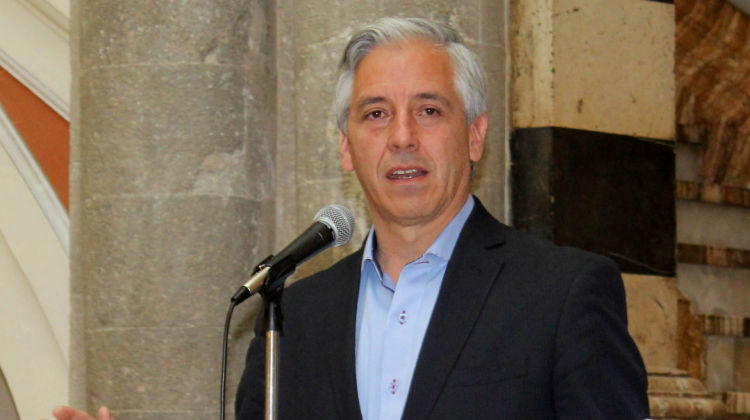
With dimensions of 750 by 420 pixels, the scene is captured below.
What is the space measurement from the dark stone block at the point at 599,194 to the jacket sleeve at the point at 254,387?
1.36 m

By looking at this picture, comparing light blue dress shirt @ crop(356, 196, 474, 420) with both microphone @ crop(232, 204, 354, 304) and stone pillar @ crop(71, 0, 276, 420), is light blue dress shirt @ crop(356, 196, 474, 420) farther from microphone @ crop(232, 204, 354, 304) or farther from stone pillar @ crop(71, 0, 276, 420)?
stone pillar @ crop(71, 0, 276, 420)

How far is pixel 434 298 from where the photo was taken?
2.10 metres

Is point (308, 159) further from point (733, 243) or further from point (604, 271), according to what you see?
point (733, 243)

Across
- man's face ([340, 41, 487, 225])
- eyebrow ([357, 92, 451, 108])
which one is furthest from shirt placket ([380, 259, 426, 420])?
eyebrow ([357, 92, 451, 108])

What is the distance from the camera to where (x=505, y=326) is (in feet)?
6.36

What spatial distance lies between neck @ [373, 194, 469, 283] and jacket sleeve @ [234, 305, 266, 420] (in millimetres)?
295

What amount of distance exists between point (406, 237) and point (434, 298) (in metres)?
0.14

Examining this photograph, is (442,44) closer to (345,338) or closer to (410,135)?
(410,135)

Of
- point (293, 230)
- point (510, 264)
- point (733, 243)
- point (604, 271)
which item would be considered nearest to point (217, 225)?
point (293, 230)

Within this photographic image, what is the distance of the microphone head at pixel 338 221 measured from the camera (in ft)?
5.81

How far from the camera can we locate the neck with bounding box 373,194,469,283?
2.15 meters

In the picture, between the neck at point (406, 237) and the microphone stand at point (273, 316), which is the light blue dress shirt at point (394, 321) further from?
the microphone stand at point (273, 316)

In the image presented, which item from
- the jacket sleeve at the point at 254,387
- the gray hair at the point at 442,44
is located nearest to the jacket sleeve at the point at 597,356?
the gray hair at the point at 442,44

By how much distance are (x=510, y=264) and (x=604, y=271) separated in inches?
8.0
